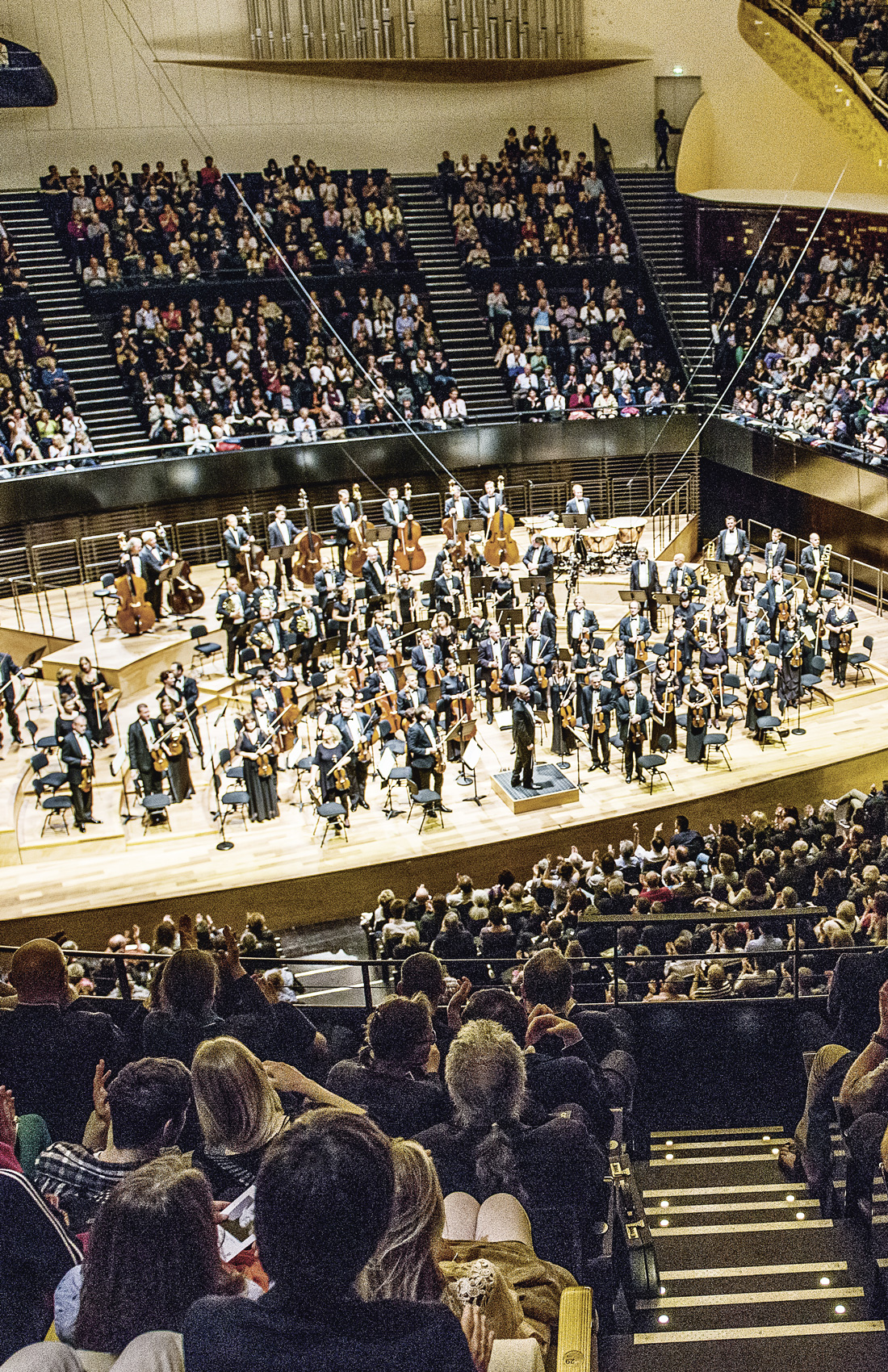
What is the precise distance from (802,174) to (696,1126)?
62.0 ft

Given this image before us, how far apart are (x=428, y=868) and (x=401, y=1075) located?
778cm

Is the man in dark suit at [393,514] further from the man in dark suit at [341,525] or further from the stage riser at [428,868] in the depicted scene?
the stage riser at [428,868]

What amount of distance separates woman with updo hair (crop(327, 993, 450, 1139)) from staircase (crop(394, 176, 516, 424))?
55.4 ft

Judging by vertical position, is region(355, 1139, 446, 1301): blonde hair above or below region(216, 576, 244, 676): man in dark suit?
above

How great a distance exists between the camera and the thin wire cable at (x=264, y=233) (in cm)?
1977

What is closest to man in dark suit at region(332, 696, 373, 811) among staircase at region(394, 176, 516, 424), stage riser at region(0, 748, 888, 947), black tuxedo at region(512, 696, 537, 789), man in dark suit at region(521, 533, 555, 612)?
stage riser at region(0, 748, 888, 947)

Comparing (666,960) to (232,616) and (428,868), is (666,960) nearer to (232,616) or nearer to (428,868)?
(428,868)

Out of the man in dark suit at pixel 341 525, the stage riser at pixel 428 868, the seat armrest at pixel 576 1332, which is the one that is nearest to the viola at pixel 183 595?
the man in dark suit at pixel 341 525

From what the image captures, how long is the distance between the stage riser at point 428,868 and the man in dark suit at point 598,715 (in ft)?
2.31

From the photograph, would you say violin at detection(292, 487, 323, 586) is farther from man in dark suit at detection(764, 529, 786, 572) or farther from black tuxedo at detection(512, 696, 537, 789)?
man in dark suit at detection(764, 529, 786, 572)

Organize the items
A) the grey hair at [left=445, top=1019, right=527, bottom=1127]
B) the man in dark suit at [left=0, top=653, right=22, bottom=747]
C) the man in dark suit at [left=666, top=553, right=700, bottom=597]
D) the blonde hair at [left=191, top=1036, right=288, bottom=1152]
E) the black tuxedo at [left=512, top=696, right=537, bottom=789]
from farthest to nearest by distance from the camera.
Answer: the man in dark suit at [left=666, top=553, right=700, bottom=597]
the man in dark suit at [left=0, top=653, right=22, bottom=747]
the black tuxedo at [left=512, top=696, right=537, bottom=789]
the grey hair at [left=445, top=1019, right=527, bottom=1127]
the blonde hair at [left=191, top=1036, right=288, bottom=1152]

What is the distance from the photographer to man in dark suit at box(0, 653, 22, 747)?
1389 centimetres

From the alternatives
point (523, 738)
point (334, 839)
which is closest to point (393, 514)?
point (523, 738)

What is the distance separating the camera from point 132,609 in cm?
1577
